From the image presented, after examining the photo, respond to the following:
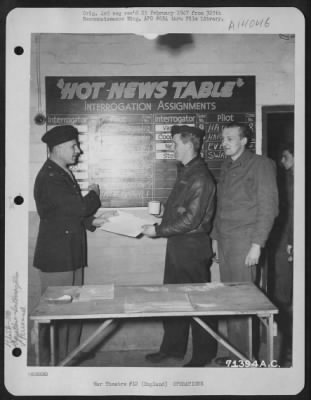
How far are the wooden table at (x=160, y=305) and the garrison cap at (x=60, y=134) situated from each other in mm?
607

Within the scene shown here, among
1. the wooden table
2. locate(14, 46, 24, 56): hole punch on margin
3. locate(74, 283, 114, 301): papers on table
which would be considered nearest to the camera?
the wooden table

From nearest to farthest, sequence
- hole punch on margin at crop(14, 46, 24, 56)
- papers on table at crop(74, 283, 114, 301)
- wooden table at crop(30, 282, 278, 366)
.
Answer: wooden table at crop(30, 282, 278, 366), papers on table at crop(74, 283, 114, 301), hole punch on margin at crop(14, 46, 24, 56)

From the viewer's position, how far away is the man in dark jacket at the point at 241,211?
1.82m

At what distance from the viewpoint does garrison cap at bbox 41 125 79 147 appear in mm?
1812

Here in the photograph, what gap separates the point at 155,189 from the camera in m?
1.86

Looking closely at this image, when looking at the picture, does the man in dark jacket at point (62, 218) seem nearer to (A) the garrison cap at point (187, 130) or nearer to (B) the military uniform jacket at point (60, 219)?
(B) the military uniform jacket at point (60, 219)

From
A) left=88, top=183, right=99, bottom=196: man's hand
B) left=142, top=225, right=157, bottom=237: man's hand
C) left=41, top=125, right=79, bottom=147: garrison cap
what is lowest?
left=142, top=225, right=157, bottom=237: man's hand

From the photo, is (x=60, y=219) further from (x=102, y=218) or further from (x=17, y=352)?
(x=17, y=352)

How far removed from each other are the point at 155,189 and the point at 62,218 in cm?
41

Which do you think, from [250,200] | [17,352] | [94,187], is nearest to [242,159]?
[250,200]

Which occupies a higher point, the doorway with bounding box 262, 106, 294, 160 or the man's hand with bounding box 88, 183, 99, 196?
the doorway with bounding box 262, 106, 294, 160

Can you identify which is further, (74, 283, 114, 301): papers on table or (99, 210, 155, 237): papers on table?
(99, 210, 155, 237): papers on table

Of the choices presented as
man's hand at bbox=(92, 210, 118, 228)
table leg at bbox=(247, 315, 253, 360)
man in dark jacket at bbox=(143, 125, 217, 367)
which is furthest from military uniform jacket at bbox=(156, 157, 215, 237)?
table leg at bbox=(247, 315, 253, 360)

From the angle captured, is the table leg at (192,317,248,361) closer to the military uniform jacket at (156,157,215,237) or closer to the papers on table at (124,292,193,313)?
the papers on table at (124,292,193,313)
